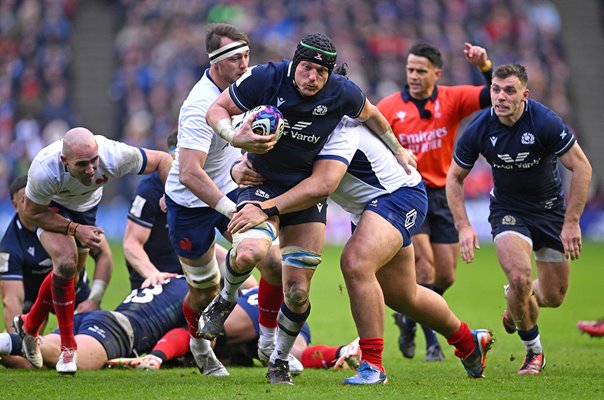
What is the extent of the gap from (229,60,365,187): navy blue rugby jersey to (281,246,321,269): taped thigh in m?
0.62

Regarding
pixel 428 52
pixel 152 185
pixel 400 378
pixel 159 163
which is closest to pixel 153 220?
pixel 152 185

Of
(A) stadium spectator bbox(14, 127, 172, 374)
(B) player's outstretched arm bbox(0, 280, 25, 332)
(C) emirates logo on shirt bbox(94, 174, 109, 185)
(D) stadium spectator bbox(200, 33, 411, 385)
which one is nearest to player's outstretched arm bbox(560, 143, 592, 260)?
(D) stadium spectator bbox(200, 33, 411, 385)

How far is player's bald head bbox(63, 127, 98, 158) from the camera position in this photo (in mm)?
7949

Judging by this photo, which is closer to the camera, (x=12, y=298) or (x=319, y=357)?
(x=319, y=357)

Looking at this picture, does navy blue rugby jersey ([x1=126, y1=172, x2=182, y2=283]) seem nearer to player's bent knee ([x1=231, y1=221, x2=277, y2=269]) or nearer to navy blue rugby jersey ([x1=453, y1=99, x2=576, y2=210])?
navy blue rugby jersey ([x1=453, y1=99, x2=576, y2=210])

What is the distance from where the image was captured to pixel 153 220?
10.5 meters

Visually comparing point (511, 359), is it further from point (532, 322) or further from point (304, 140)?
point (304, 140)

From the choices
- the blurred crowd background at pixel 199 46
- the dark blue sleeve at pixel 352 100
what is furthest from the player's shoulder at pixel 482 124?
the blurred crowd background at pixel 199 46

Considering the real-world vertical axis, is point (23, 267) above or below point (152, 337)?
above

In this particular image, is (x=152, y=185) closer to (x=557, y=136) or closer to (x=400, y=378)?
(x=400, y=378)

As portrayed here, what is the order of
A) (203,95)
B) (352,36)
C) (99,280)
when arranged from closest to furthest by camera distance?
(203,95)
(99,280)
(352,36)

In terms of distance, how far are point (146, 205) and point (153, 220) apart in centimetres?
19

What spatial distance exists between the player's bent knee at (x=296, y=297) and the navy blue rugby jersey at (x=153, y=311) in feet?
7.32

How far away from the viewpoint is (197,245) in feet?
27.4
